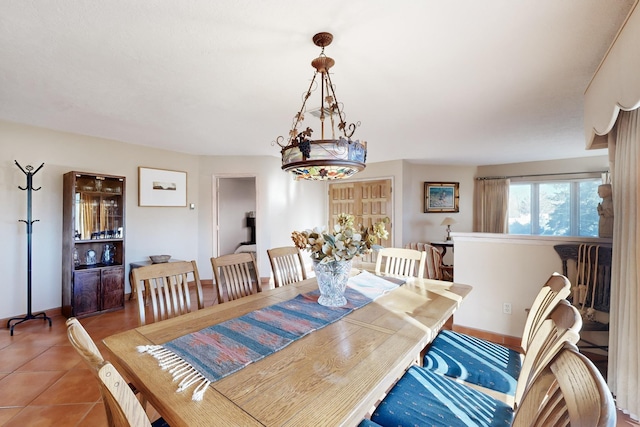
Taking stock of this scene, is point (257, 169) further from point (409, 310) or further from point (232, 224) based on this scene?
point (409, 310)

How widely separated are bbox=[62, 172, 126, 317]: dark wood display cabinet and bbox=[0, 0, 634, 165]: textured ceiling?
0.74m

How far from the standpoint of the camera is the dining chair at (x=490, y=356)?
1342mm

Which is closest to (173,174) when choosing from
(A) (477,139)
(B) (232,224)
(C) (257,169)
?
(C) (257,169)

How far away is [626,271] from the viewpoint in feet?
5.82

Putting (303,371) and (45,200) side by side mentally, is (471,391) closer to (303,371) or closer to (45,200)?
(303,371)

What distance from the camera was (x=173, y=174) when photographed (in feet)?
15.1

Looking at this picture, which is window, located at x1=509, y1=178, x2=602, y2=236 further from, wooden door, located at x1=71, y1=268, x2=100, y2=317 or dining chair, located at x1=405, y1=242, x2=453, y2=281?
wooden door, located at x1=71, y1=268, x2=100, y2=317

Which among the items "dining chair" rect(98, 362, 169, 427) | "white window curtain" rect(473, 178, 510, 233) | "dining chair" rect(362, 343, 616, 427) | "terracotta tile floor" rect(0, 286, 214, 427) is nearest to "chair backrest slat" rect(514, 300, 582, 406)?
"dining chair" rect(362, 343, 616, 427)

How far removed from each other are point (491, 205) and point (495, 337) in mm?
3953

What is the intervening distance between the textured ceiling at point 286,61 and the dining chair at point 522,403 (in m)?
1.63

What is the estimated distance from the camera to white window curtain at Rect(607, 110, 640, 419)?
169 cm

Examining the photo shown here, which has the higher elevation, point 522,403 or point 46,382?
point 522,403

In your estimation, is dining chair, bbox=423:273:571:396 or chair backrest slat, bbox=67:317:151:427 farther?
dining chair, bbox=423:273:571:396

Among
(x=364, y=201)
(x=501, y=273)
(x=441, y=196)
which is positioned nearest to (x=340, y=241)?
(x=501, y=273)
